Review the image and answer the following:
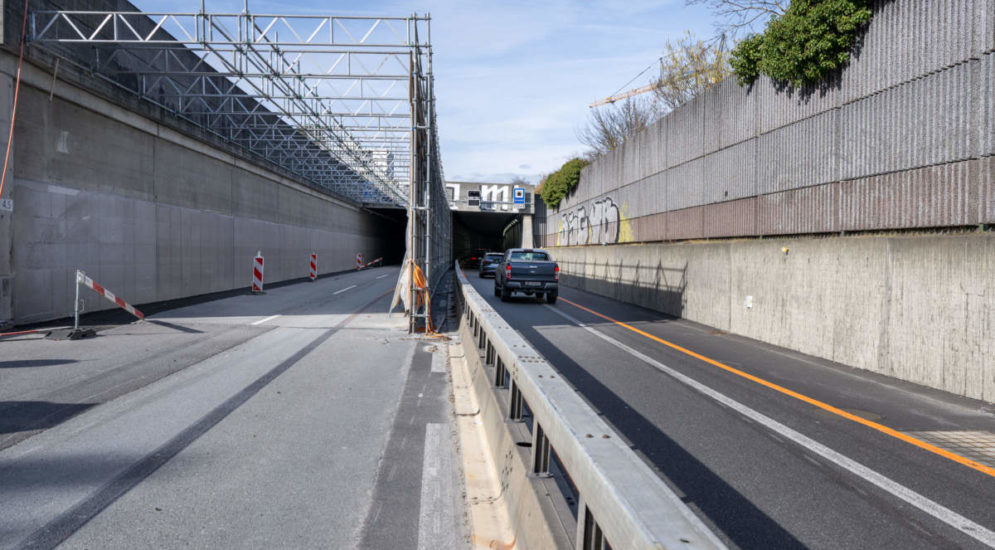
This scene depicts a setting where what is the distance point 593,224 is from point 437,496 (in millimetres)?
28686

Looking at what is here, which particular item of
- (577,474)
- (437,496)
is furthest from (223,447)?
(577,474)

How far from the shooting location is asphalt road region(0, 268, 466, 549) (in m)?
3.60

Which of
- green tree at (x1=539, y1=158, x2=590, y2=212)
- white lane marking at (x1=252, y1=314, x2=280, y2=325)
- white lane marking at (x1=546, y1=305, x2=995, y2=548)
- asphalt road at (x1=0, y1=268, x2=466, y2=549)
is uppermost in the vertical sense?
green tree at (x1=539, y1=158, x2=590, y2=212)

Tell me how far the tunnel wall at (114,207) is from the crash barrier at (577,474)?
1172 centimetres

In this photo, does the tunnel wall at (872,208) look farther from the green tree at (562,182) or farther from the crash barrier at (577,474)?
the green tree at (562,182)

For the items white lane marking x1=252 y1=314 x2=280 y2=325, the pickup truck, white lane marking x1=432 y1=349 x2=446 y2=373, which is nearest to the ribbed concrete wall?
the pickup truck

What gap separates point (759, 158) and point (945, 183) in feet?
19.2

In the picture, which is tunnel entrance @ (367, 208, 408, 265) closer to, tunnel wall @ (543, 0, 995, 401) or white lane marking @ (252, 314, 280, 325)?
white lane marking @ (252, 314, 280, 325)

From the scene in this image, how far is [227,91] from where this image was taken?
22609 millimetres

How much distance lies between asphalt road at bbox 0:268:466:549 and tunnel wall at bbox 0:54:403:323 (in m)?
3.34

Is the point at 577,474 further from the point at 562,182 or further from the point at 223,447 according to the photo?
the point at 562,182

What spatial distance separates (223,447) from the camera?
16.7 feet

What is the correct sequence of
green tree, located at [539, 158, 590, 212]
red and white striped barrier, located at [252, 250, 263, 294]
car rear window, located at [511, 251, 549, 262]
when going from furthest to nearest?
green tree, located at [539, 158, 590, 212]
red and white striped barrier, located at [252, 250, 263, 294]
car rear window, located at [511, 251, 549, 262]

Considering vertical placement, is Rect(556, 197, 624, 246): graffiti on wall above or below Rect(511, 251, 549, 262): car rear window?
above
